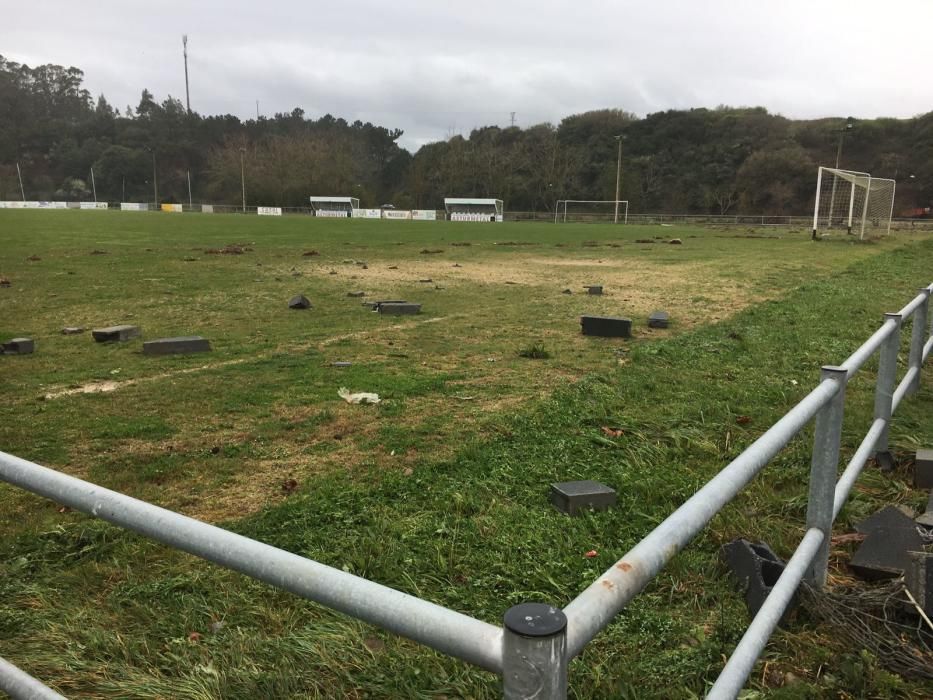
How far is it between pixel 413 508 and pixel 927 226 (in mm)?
62966

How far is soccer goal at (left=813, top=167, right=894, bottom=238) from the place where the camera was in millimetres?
32594

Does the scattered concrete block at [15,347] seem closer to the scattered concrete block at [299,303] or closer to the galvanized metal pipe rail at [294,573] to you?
the scattered concrete block at [299,303]

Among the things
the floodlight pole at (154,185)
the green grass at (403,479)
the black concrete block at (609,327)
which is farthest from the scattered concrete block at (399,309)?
the floodlight pole at (154,185)

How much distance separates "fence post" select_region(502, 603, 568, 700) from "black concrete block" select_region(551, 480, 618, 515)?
2.84 meters

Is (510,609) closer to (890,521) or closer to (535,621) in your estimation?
(535,621)

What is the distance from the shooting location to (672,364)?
720 cm

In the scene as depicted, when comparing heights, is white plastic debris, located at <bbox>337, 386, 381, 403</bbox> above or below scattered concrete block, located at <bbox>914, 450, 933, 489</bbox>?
below

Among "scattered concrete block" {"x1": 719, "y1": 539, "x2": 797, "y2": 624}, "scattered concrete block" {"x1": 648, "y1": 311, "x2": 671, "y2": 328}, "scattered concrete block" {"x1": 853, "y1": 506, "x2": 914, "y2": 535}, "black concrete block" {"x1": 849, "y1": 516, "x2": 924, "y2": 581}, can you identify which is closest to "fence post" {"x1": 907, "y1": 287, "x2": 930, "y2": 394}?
"scattered concrete block" {"x1": 853, "y1": 506, "x2": 914, "y2": 535}

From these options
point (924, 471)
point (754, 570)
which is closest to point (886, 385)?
point (924, 471)

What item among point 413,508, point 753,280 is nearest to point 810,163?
point 753,280

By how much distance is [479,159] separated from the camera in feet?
332

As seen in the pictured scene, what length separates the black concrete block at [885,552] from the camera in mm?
3043

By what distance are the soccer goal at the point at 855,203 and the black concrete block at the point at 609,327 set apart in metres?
26.5

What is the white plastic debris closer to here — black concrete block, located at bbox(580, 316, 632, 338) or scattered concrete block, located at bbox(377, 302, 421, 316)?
black concrete block, located at bbox(580, 316, 632, 338)
